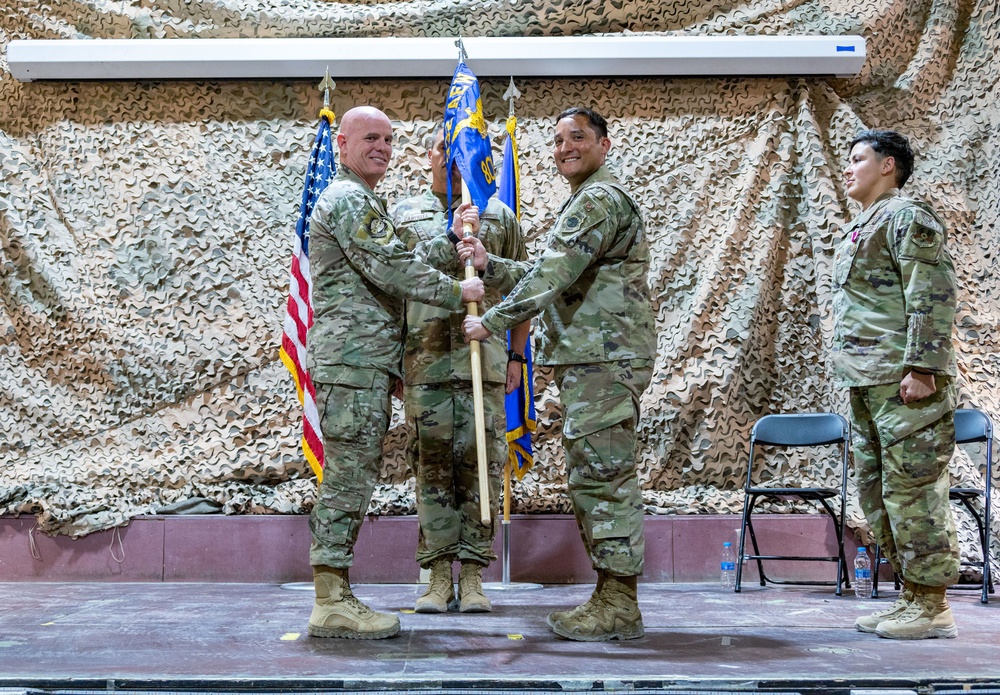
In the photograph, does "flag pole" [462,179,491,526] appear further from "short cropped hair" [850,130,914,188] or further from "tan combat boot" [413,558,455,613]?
"short cropped hair" [850,130,914,188]

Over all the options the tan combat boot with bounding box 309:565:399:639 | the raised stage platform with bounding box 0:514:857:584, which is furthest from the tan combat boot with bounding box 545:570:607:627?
the raised stage platform with bounding box 0:514:857:584

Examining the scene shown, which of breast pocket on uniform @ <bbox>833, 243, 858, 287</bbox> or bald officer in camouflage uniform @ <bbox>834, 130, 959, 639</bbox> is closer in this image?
bald officer in camouflage uniform @ <bbox>834, 130, 959, 639</bbox>

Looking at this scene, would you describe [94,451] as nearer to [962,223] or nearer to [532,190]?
[532,190]

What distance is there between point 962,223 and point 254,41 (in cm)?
410

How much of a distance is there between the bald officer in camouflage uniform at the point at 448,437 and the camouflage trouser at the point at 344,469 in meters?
0.54

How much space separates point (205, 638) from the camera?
9.20 ft

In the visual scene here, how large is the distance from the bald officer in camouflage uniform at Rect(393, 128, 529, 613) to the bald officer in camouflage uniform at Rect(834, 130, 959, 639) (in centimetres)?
130

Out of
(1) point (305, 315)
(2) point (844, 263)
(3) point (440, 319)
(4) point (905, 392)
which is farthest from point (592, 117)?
(1) point (305, 315)

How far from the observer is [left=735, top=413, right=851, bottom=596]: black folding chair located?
167 inches

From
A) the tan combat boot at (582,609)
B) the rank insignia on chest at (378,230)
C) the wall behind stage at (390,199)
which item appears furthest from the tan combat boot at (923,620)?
the rank insignia on chest at (378,230)

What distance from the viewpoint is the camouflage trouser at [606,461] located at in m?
2.77

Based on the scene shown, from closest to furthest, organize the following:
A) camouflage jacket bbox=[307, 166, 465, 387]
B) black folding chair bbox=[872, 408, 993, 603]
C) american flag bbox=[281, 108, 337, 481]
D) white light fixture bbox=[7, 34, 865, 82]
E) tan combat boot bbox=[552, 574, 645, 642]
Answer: tan combat boot bbox=[552, 574, 645, 642] → camouflage jacket bbox=[307, 166, 465, 387] → black folding chair bbox=[872, 408, 993, 603] → american flag bbox=[281, 108, 337, 481] → white light fixture bbox=[7, 34, 865, 82]

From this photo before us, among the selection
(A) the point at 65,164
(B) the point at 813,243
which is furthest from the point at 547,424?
(A) the point at 65,164

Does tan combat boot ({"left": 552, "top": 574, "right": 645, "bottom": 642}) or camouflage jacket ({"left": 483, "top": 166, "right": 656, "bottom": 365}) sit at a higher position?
camouflage jacket ({"left": 483, "top": 166, "right": 656, "bottom": 365})
